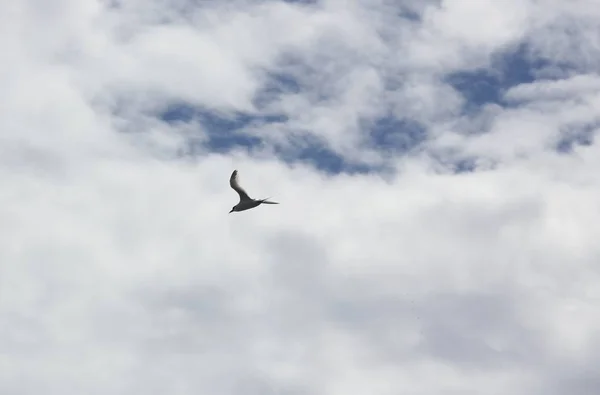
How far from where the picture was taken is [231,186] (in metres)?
123

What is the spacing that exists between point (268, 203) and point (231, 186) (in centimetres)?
898

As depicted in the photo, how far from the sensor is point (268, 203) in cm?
11706
